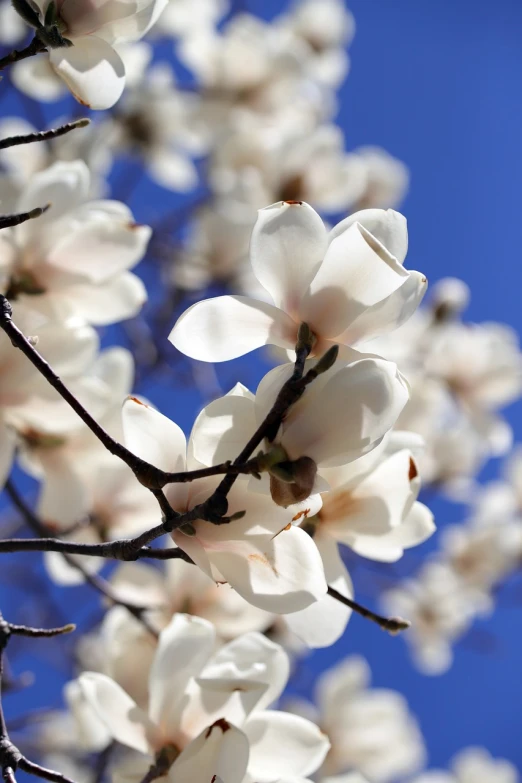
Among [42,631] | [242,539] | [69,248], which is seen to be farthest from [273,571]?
[69,248]

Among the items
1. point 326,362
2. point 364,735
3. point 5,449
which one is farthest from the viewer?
point 364,735

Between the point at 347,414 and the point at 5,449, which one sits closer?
the point at 347,414

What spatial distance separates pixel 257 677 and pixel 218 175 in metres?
1.35

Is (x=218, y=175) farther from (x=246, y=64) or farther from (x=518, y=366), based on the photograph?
(x=518, y=366)

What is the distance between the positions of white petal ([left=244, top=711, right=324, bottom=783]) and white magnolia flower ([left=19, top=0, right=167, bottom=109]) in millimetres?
373

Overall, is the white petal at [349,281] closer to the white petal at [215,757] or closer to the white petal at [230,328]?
the white petal at [230,328]

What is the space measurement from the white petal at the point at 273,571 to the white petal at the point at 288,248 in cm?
12

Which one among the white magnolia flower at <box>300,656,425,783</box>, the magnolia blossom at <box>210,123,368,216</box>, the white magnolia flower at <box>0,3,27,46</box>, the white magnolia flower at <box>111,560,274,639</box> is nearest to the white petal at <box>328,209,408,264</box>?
the white magnolia flower at <box>111,560,274,639</box>

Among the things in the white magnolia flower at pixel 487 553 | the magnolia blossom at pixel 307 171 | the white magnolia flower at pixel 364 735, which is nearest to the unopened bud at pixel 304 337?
the white magnolia flower at pixel 364 735

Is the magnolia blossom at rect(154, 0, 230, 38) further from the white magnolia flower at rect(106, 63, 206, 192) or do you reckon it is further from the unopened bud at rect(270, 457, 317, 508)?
the unopened bud at rect(270, 457, 317, 508)

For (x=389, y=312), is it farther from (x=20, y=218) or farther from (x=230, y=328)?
(x=20, y=218)

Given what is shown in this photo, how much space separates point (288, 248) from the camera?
377 millimetres

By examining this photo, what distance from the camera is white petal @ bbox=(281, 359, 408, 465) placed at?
327mm

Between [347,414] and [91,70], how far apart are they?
24cm
